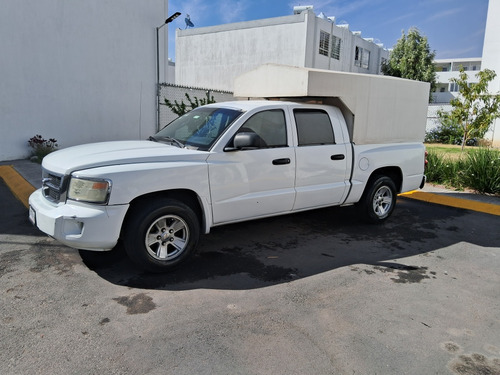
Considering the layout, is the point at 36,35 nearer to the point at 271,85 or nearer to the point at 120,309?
the point at 271,85

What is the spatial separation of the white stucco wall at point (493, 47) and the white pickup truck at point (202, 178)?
19.7 metres

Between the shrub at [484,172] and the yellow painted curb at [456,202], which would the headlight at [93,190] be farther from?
the shrub at [484,172]

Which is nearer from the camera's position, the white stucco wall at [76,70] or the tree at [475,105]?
the white stucco wall at [76,70]

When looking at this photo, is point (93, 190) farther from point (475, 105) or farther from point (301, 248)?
point (475, 105)

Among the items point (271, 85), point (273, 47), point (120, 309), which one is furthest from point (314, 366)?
point (273, 47)

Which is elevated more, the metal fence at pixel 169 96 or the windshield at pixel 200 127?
the metal fence at pixel 169 96

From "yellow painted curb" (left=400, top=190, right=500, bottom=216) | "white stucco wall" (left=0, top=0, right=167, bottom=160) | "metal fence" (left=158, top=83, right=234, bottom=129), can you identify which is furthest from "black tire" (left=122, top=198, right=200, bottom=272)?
"metal fence" (left=158, top=83, right=234, bottom=129)

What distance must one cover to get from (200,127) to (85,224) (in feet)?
6.16

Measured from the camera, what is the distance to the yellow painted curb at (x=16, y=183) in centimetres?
697

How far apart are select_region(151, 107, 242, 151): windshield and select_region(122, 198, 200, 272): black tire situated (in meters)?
0.82

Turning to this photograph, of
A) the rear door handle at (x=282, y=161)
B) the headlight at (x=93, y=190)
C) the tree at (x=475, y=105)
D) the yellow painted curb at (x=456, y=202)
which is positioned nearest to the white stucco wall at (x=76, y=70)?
the yellow painted curb at (x=456, y=202)

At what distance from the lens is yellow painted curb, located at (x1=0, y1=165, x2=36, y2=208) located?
697 cm

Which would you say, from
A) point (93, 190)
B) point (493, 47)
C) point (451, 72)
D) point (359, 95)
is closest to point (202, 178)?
point (93, 190)

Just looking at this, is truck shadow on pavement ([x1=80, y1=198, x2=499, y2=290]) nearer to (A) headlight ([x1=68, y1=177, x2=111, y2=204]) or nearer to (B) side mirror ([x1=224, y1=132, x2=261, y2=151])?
(A) headlight ([x1=68, y1=177, x2=111, y2=204])
